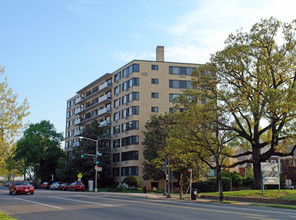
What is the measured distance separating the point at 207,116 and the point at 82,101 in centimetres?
5934

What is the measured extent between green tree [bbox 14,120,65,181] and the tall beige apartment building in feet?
63.4

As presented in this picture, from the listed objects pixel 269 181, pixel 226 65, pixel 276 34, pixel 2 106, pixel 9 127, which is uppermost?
pixel 276 34

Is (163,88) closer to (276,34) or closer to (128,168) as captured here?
(128,168)

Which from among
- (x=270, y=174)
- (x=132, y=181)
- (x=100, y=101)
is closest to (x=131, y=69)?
(x=100, y=101)

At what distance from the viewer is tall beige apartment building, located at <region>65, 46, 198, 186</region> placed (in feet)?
198

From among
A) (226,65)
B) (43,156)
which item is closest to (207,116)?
(226,65)

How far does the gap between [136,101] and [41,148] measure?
30.5 metres

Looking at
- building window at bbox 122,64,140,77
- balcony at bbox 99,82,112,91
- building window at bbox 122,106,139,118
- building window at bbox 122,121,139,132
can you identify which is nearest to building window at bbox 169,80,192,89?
building window at bbox 122,64,140,77

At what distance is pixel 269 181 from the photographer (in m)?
28.5

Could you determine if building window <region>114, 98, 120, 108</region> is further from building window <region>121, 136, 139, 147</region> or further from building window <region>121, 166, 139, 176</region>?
building window <region>121, 166, 139, 176</region>

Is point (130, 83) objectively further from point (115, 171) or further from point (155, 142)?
point (115, 171)

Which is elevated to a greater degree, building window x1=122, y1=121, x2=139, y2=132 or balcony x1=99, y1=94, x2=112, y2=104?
balcony x1=99, y1=94, x2=112, y2=104

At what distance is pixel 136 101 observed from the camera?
200 ft

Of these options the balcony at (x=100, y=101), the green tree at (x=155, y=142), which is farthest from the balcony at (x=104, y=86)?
the green tree at (x=155, y=142)
